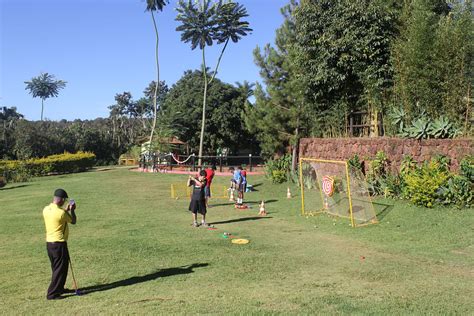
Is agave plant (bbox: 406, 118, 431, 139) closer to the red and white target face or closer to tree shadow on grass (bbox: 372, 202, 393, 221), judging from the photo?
tree shadow on grass (bbox: 372, 202, 393, 221)

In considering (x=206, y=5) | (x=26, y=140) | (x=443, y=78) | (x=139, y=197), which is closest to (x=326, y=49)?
(x=443, y=78)

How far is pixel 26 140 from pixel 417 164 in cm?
3497

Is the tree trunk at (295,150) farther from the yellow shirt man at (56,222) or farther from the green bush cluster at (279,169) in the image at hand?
the yellow shirt man at (56,222)

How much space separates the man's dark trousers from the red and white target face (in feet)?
28.0

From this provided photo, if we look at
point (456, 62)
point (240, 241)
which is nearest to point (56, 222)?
point (240, 241)

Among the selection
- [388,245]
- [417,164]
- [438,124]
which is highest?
[438,124]

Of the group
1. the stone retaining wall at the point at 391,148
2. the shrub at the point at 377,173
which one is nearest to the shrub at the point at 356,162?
the stone retaining wall at the point at 391,148

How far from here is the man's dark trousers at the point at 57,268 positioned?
5.84 meters

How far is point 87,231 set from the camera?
10.7 m

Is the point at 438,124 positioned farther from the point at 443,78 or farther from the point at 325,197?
the point at 325,197

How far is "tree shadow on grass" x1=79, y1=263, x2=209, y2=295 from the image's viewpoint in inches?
245

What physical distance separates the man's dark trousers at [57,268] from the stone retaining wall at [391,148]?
11310 millimetres

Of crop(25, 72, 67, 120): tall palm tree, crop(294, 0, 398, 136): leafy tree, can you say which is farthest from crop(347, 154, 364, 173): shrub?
crop(25, 72, 67, 120): tall palm tree

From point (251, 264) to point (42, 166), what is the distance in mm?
29279
